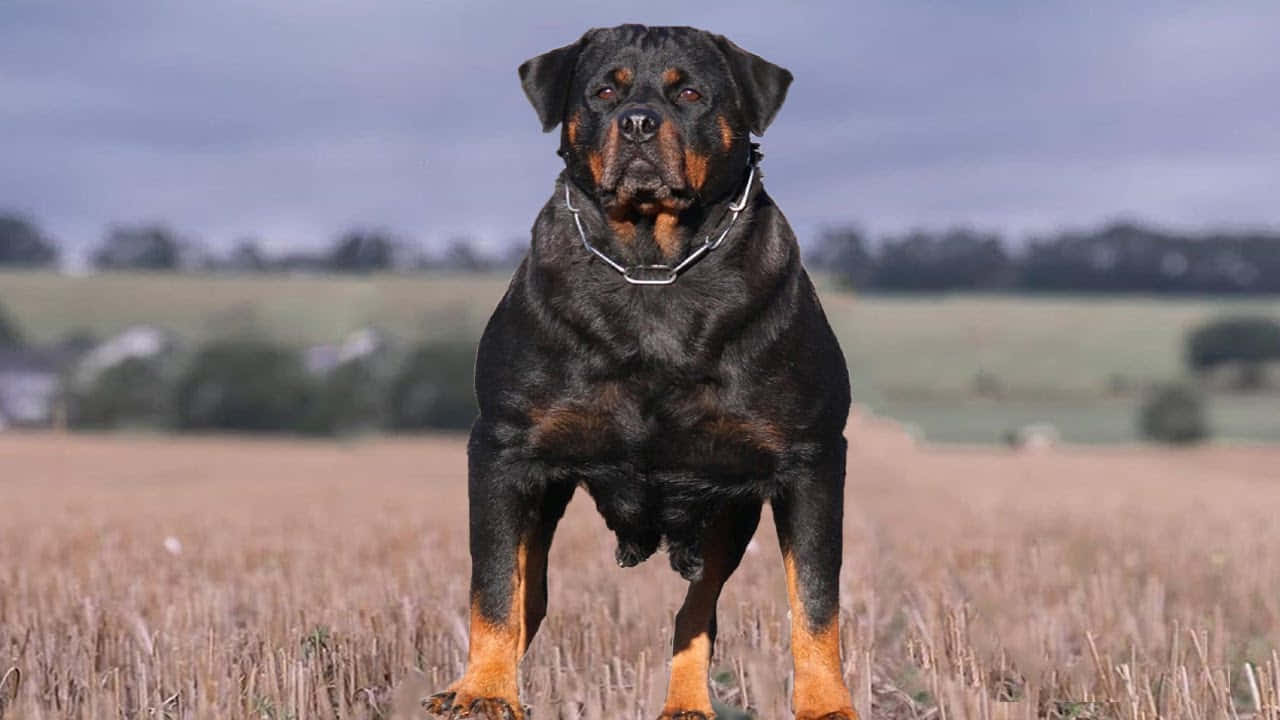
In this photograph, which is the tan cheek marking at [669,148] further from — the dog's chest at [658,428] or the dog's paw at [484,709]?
the dog's paw at [484,709]

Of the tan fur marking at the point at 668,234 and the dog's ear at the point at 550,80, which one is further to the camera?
the dog's ear at the point at 550,80

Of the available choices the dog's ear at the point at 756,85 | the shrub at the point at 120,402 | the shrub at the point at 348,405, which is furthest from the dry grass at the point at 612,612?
the shrub at the point at 120,402

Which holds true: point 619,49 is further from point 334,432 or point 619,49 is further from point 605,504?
point 334,432

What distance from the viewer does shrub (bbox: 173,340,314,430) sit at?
3425 cm

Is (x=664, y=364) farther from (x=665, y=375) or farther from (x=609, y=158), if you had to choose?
(x=609, y=158)

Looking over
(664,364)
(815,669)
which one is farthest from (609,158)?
(815,669)

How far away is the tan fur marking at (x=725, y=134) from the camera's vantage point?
4.24m

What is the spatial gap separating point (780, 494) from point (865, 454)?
21.4 meters

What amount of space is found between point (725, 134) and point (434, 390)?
2975 centimetres

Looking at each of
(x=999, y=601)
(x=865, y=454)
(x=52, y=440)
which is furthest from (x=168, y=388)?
(x=999, y=601)

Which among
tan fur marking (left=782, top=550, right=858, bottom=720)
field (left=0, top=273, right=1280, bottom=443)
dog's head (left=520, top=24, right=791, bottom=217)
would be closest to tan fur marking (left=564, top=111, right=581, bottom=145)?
dog's head (left=520, top=24, right=791, bottom=217)

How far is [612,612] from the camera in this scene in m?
6.21

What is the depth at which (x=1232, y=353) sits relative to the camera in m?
46.5

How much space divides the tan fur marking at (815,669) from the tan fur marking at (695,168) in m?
1.15
